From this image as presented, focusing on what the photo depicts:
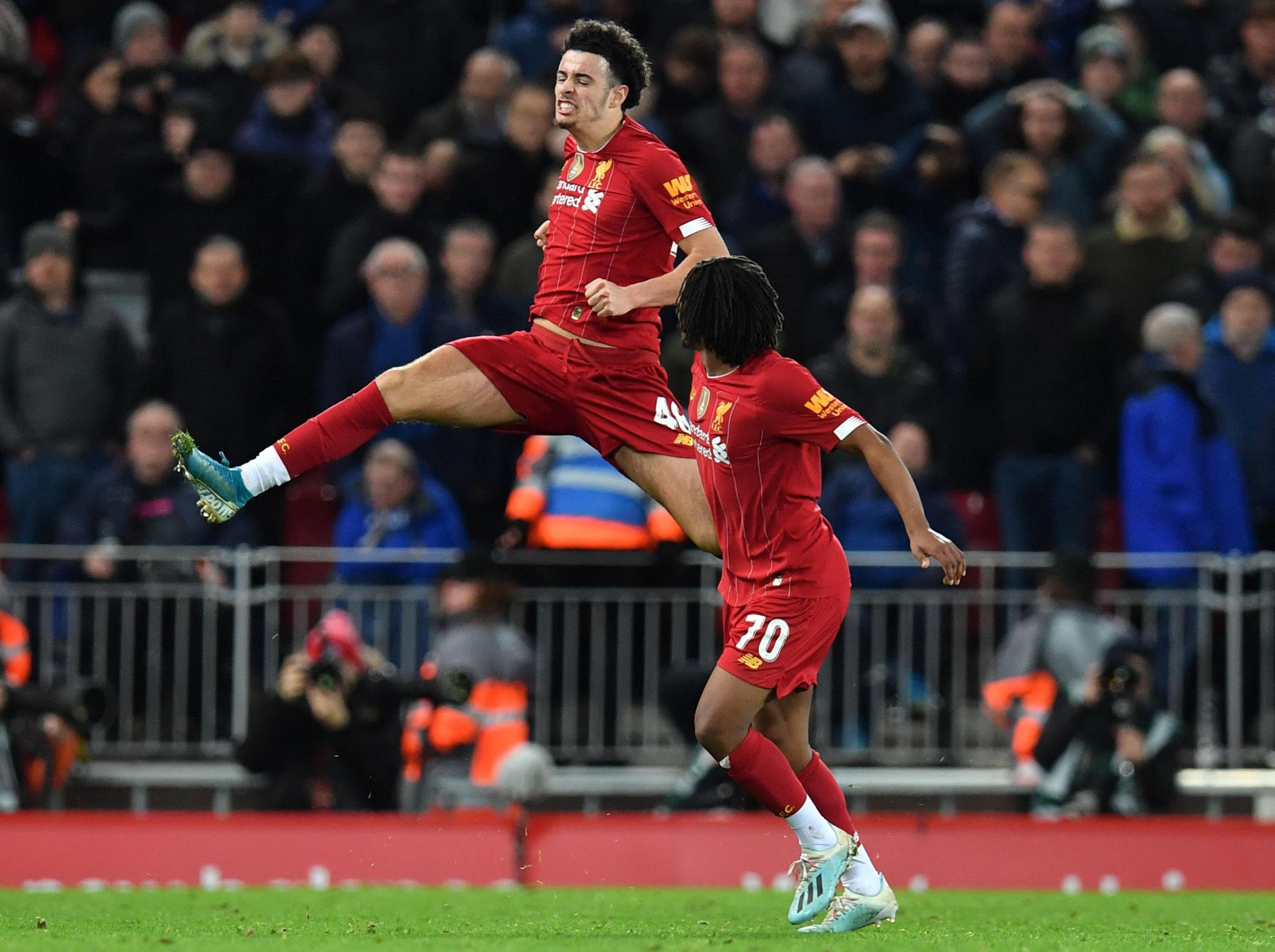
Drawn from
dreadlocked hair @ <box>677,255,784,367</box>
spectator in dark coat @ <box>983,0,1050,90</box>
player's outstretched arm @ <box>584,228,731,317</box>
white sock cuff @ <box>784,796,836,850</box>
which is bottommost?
white sock cuff @ <box>784,796,836,850</box>

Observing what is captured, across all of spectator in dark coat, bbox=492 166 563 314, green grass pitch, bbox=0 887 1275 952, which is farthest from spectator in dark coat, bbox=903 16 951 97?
green grass pitch, bbox=0 887 1275 952

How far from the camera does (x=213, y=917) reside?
9250 mm

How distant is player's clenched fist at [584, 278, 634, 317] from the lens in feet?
28.5

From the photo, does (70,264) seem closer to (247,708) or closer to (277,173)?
(277,173)

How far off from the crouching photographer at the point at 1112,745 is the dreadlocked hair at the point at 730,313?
4.95m

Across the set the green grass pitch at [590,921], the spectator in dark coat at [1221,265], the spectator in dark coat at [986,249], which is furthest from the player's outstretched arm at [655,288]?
the spectator in dark coat at [1221,265]

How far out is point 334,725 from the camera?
12.5 m

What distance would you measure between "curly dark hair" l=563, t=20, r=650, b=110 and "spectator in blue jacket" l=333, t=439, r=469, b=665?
469 centimetres

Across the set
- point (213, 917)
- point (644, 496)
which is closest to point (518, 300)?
point (644, 496)

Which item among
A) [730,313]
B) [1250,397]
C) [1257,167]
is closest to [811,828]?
[730,313]

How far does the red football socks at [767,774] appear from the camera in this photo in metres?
8.26

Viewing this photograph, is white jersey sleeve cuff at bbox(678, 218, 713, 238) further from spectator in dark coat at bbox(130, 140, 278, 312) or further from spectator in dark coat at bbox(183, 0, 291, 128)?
spectator in dark coat at bbox(183, 0, 291, 128)

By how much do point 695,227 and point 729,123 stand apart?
279 inches

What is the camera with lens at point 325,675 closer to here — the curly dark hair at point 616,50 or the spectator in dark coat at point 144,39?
the curly dark hair at point 616,50
